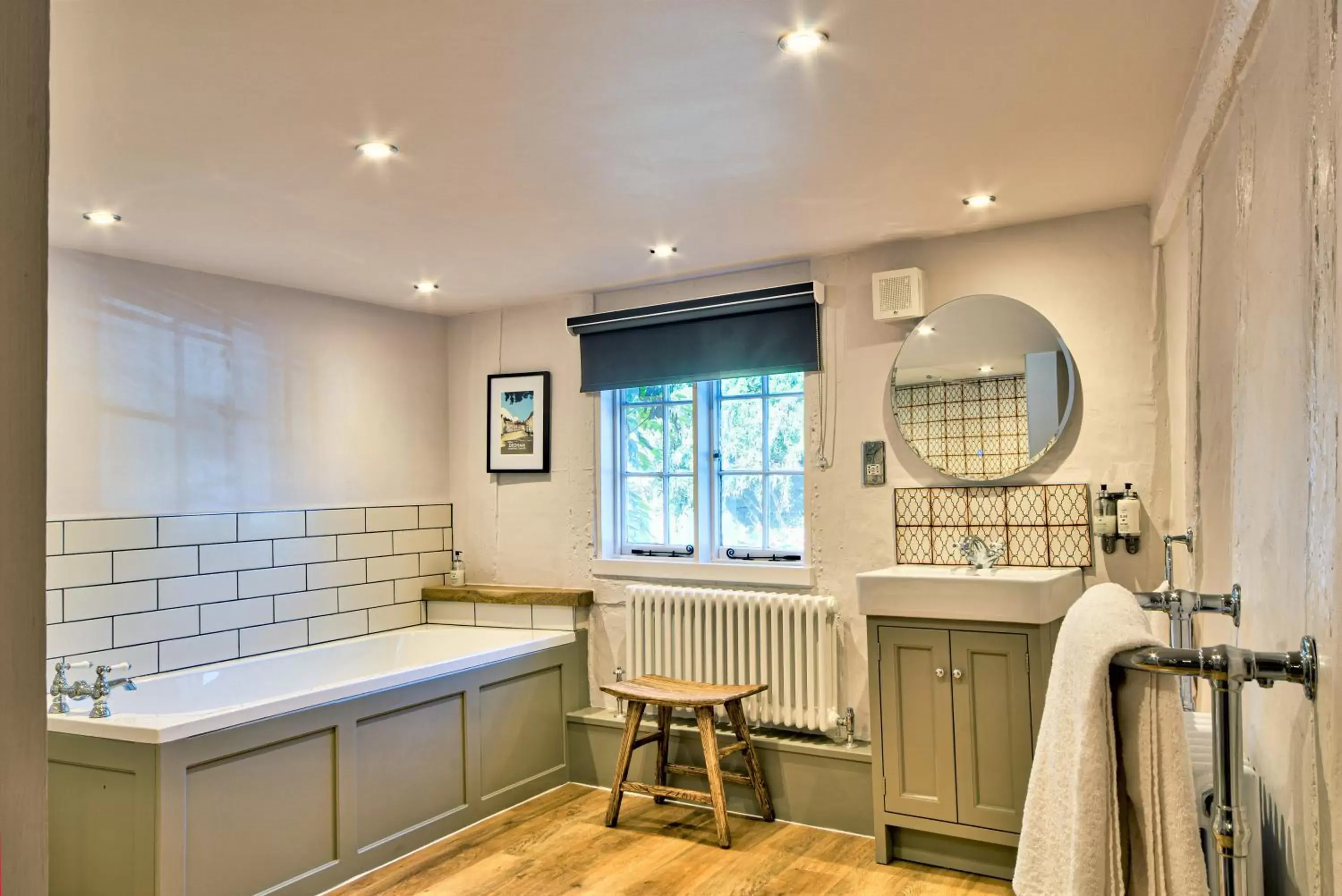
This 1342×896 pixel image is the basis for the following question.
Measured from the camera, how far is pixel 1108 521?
3.29m

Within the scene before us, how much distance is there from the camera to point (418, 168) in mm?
2752

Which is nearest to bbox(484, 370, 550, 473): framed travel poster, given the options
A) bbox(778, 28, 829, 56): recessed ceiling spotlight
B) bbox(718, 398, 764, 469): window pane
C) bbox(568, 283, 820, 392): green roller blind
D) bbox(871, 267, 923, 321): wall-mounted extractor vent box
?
bbox(568, 283, 820, 392): green roller blind

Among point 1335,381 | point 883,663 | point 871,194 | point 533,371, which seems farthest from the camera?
point 533,371

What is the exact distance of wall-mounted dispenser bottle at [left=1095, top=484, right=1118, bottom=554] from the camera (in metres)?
3.29

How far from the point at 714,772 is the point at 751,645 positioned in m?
0.56

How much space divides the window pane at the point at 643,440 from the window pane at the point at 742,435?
340 mm

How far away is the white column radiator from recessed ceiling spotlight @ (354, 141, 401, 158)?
7.36 feet

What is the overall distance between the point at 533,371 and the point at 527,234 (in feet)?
4.36

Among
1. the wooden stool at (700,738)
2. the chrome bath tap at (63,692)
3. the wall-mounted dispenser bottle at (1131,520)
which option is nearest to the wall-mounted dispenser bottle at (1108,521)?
the wall-mounted dispenser bottle at (1131,520)

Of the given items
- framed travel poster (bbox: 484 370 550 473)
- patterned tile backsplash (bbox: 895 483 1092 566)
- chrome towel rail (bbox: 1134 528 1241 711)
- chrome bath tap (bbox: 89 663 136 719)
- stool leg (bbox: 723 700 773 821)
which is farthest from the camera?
framed travel poster (bbox: 484 370 550 473)

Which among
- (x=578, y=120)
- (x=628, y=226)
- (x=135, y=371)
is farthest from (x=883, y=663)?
(x=135, y=371)

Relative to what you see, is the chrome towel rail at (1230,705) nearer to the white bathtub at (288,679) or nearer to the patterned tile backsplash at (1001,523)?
the patterned tile backsplash at (1001,523)

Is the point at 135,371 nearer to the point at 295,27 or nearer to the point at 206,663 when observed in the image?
the point at 206,663

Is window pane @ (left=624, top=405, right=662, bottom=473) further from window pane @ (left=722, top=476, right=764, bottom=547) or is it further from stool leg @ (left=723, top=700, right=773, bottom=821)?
stool leg @ (left=723, top=700, right=773, bottom=821)
